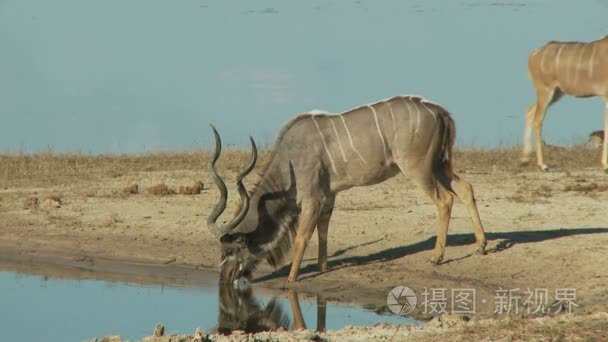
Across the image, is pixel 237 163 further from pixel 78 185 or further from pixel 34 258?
pixel 34 258

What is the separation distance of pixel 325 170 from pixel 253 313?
1525 millimetres

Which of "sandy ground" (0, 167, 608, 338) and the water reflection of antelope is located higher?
"sandy ground" (0, 167, 608, 338)

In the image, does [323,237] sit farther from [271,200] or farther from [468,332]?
[468,332]

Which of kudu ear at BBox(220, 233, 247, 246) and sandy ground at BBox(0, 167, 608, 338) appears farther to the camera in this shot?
kudu ear at BBox(220, 233, 247, 246)

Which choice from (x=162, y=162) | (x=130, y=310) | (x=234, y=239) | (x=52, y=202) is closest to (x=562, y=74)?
(x=162, y=162)

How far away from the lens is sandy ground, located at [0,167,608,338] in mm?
10234

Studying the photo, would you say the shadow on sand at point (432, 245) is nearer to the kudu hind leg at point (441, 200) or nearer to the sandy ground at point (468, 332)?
the kudu hind leg at point (441, 200)

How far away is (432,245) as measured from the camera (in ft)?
37.3

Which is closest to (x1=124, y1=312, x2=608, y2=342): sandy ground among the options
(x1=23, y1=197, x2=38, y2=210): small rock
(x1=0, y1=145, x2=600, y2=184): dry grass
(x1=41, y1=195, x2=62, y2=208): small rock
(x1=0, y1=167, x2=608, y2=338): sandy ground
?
(x1=0, y1=167, x2=608, y2=338): sandy ground

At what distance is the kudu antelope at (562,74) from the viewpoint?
1538 cm

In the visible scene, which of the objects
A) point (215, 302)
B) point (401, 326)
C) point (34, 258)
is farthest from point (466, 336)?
point (34, 258)

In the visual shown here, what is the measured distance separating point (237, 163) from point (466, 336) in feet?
27.3

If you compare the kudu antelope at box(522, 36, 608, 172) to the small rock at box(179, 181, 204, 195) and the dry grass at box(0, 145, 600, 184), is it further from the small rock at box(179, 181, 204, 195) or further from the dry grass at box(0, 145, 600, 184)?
the small rock at box(179, 181, 204, 195)

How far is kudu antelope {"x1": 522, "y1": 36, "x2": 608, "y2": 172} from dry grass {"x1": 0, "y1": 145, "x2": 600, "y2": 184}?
1.47 feet
